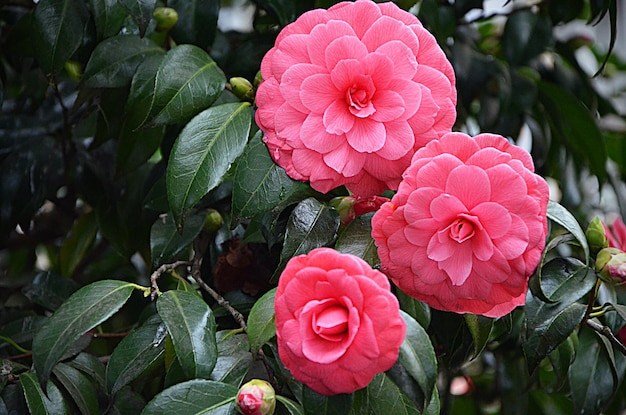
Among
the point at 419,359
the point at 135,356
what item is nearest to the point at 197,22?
the point at 135,356

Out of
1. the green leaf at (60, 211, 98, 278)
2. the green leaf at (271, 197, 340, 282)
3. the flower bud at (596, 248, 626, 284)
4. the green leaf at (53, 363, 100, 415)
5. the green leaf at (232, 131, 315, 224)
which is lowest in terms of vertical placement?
the green leaf at (60, 211, 98, 278)

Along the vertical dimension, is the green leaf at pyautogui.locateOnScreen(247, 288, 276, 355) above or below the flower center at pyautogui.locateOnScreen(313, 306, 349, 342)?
below

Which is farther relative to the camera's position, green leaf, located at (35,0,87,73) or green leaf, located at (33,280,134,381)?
green leaf, located at (35,0,87,73)

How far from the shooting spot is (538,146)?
1084 millimetres

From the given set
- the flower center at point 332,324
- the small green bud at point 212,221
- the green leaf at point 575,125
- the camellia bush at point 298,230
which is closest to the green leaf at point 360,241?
the camellia bush at point 298,230

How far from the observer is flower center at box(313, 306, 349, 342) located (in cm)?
47

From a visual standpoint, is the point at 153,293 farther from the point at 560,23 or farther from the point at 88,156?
the point at 560,23

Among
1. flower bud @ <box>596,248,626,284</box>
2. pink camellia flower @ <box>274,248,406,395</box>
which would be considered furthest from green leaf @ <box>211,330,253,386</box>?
flower bud @ <box>596,248,626,284</box>

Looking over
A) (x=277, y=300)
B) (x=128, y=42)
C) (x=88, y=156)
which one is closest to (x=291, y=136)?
(x=277, y=300)

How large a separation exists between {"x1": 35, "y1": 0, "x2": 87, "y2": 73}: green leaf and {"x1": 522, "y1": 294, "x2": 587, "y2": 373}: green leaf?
20.4 inches

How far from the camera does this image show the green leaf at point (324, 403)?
50 cm

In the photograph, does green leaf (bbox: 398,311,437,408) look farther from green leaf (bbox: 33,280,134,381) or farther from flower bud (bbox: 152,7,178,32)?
flower bud (bbox: 152,7,178,32)

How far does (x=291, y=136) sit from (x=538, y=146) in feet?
1.99

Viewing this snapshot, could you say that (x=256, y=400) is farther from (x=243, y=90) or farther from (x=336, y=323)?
(x=243, y=90)
